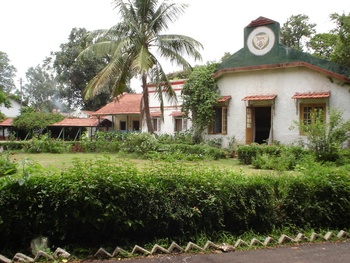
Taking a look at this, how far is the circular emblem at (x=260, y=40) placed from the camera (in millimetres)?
15422

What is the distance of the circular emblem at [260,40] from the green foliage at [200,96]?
2.31 meters

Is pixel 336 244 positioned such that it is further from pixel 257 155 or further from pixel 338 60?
pixel 338 60

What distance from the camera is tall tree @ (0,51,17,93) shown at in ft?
194

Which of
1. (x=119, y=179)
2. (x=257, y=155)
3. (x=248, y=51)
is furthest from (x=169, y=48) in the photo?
(x=119, y=179)

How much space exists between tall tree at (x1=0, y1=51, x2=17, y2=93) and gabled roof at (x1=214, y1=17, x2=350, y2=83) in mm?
54934

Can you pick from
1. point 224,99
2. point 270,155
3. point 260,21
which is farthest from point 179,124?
point 270,155

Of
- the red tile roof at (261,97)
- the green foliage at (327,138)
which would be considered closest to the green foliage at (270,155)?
the green foliage at (327,138)

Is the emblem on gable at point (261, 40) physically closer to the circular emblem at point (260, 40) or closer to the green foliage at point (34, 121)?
the circular emblem at point (260, 40)

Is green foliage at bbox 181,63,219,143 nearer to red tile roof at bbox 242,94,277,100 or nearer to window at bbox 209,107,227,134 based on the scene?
window at bbox 209,107,227,134

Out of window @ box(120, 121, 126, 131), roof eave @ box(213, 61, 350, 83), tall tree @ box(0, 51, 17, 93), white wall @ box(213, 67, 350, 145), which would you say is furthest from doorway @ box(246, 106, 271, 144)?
tall tree @ box(0, 51, 17, 93)

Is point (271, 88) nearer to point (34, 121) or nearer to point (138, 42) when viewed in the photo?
point (138, 42)

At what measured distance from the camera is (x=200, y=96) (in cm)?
1681

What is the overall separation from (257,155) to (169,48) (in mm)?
7471

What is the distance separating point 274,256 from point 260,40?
13.0 meters
